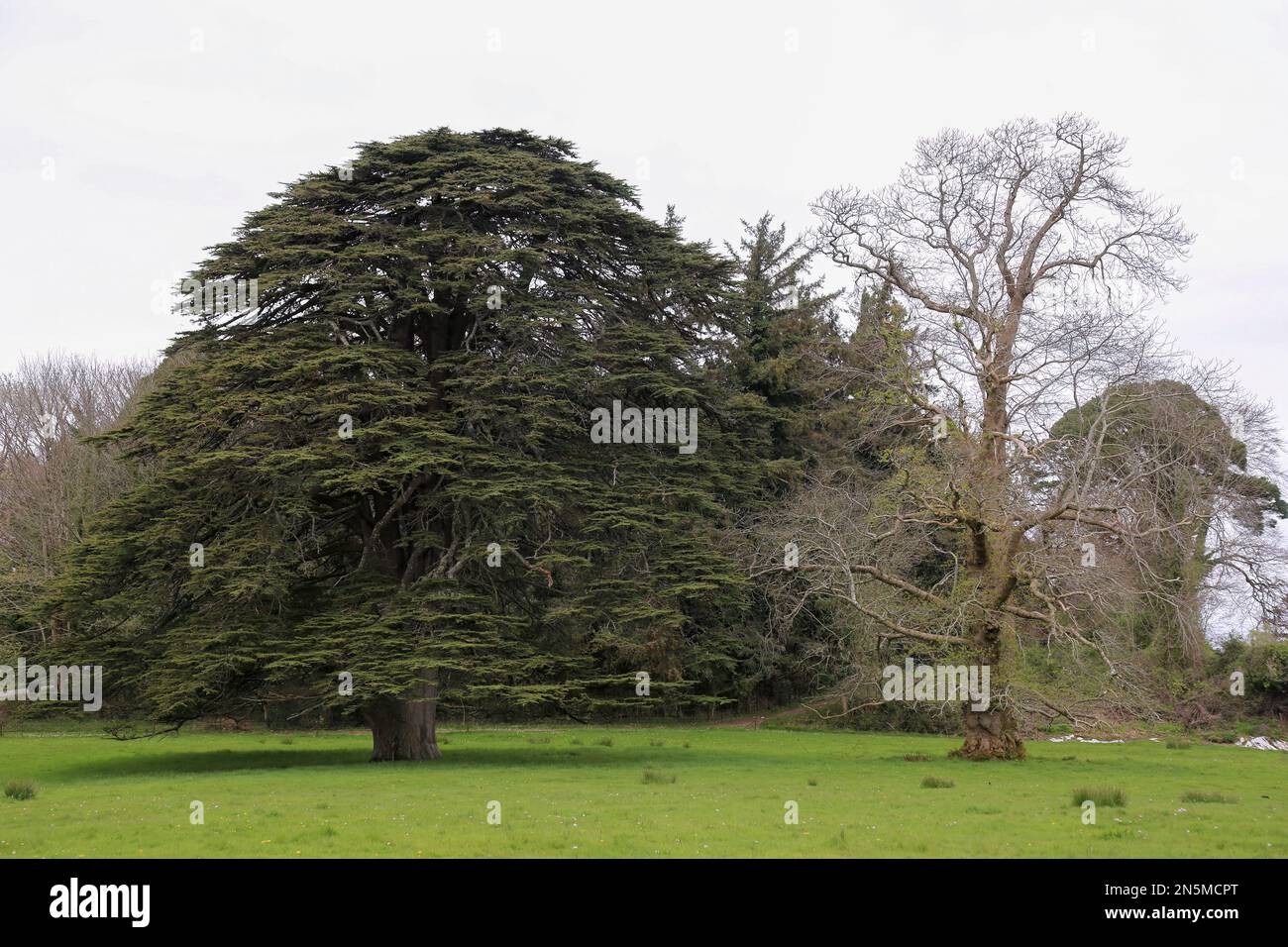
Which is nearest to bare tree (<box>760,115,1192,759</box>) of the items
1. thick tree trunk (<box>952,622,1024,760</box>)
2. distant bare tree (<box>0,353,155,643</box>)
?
thick tree trunk (<box>952,622,1024,760</box>)

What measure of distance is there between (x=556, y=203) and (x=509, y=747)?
1308cm

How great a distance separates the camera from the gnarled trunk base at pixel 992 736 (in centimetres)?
2658

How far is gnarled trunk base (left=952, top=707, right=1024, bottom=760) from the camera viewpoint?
26578 millimetres

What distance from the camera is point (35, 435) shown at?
49.2 meters

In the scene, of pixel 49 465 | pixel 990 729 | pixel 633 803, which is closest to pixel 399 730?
pixel 633 803

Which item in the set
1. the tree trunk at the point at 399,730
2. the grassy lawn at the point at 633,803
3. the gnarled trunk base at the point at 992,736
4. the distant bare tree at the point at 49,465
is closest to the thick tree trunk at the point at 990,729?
the gnarled trunk base at the point at 992,736

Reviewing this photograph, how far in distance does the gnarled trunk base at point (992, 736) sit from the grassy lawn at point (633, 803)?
687 millimetres

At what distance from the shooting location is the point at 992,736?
26750 mm

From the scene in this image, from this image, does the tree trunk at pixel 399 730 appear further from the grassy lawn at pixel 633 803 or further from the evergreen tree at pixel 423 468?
the grassy lawn at pixel 633 803

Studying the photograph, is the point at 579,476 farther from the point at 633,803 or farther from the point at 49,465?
the point at 49,465

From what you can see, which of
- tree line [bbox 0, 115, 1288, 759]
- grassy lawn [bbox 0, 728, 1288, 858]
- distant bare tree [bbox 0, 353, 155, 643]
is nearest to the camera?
grassy lawn [bbox 0, 728, 1288, 858]

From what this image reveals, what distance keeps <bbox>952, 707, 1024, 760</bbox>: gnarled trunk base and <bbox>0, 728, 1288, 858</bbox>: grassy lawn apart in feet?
2.25

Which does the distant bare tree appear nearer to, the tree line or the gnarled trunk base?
the tree line

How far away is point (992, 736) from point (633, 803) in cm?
1192
